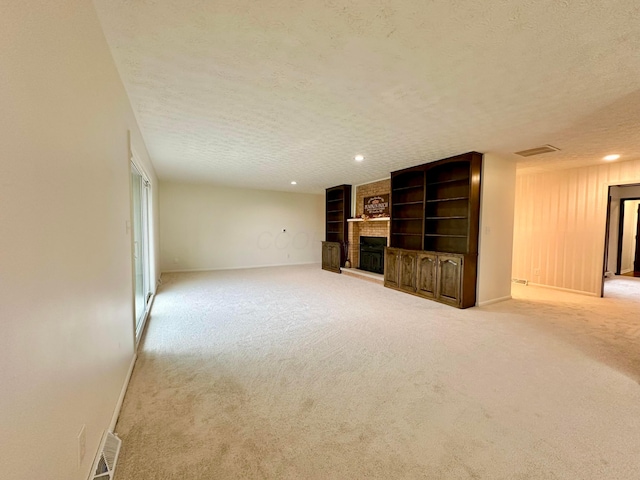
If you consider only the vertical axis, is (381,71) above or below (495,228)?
above

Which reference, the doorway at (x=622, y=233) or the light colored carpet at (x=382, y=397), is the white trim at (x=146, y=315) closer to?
the light colored carpet at (x=382, y=397)

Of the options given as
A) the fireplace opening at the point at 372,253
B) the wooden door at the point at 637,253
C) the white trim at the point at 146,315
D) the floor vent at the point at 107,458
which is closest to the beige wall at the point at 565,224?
the fireplace opening at the point at 372,253

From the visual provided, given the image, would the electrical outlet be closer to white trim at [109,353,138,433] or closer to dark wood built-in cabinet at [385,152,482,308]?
white trim at [109,353,138,433]

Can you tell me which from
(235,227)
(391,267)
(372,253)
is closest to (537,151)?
(391,267)

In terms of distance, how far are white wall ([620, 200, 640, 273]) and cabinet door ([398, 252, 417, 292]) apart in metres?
6.51

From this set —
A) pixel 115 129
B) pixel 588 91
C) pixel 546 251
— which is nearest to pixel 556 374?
pixel 588 91

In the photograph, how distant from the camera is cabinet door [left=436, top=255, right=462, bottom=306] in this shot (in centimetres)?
427

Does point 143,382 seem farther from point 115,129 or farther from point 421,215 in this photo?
point 421,215

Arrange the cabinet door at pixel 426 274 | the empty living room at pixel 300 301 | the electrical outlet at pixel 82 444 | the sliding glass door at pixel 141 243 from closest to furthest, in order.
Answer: the empty living room at pixel 300 301
the electrical outlet at pixel 82 444
the sliding glass door at pixel 141 243
the cabinet door at pixel 426 274

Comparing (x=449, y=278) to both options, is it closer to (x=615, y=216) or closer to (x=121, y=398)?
(x=121, y=398)

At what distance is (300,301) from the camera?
4566 millimetres

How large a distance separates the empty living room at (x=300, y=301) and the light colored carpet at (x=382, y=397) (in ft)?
0.06

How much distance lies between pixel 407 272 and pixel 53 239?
491cm

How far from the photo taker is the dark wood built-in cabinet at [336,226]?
740 centimetres
